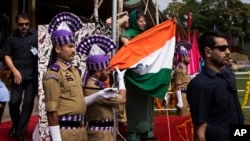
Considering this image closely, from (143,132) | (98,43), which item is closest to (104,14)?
(143,132)

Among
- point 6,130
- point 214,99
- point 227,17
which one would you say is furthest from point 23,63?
point 227,17

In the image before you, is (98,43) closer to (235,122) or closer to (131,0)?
(235,122)

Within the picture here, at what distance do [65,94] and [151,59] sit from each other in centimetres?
222

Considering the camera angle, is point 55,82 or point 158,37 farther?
point 158,37

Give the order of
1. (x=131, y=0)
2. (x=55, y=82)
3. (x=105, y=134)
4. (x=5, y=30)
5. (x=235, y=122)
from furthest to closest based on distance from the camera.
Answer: (x=131, y=0), (x=5, y=30), (x=105, y=134), (x=55, y=82), (x=235, y=122)

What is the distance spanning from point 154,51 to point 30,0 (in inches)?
240

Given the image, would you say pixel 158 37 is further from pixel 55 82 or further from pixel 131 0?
pixel 131 0

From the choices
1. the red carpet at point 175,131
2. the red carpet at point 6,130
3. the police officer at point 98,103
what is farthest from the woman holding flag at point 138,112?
the police officer at point 98,103

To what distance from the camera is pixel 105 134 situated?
4.27 meters

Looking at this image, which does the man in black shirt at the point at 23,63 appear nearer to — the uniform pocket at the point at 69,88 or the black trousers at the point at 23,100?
the black trousers at the point at 23,100

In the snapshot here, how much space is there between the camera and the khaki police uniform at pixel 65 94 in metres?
3.69

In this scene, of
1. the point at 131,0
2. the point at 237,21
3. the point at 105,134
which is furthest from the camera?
the point at 237,21

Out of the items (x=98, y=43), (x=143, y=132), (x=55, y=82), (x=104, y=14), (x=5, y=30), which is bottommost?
(x=143, y=132)

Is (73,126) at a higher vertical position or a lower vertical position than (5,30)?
lower
